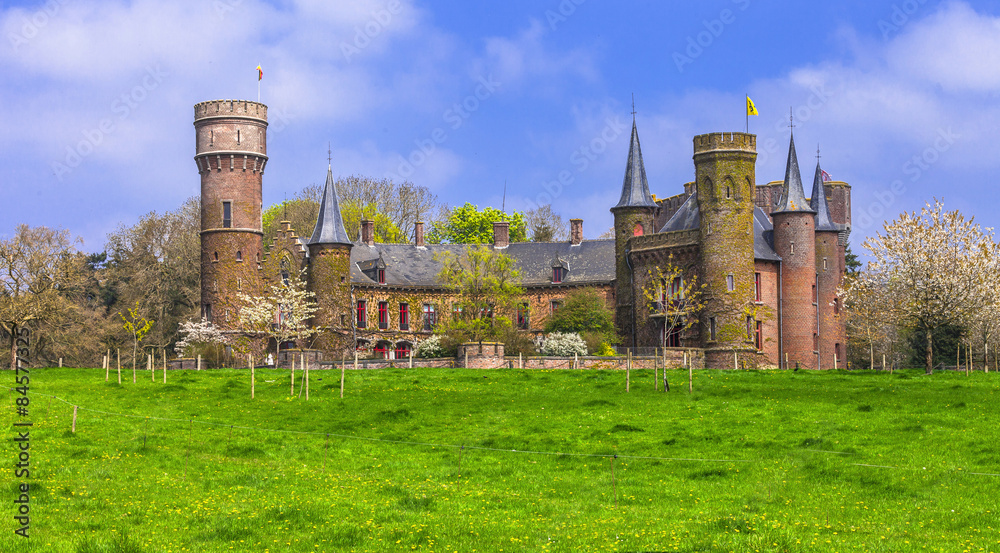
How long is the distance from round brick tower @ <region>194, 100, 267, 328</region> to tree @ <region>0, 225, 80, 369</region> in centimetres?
711

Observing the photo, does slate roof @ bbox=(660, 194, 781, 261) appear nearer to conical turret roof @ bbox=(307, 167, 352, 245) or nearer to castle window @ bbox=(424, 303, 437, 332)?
castle window @ bbox=(424, 303, 437, 332)

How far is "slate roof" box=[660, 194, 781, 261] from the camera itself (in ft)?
194

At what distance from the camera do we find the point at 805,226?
196ft

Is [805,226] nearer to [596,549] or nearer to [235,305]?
[235,305]

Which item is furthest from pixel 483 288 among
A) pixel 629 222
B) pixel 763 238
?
pixel 763 238

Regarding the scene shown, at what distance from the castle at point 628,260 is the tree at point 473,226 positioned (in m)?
12.7

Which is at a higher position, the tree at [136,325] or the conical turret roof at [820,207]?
the conical turret roof at [820,207]

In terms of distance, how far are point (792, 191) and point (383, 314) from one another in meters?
24.3

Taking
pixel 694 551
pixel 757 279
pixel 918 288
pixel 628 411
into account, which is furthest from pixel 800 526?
pixel 757 279

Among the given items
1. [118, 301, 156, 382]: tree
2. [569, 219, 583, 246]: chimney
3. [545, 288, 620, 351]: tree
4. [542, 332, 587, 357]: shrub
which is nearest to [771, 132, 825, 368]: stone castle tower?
[545, 288, 620, 351]: tree

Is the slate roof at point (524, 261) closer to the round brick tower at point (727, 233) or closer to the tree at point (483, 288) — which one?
the tree at point (483, 288)

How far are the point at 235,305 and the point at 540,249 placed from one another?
64.9ft

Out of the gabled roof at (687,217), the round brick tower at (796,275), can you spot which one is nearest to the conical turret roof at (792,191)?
the round brick tower at (796,275)

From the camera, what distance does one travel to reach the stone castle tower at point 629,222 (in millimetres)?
62938
